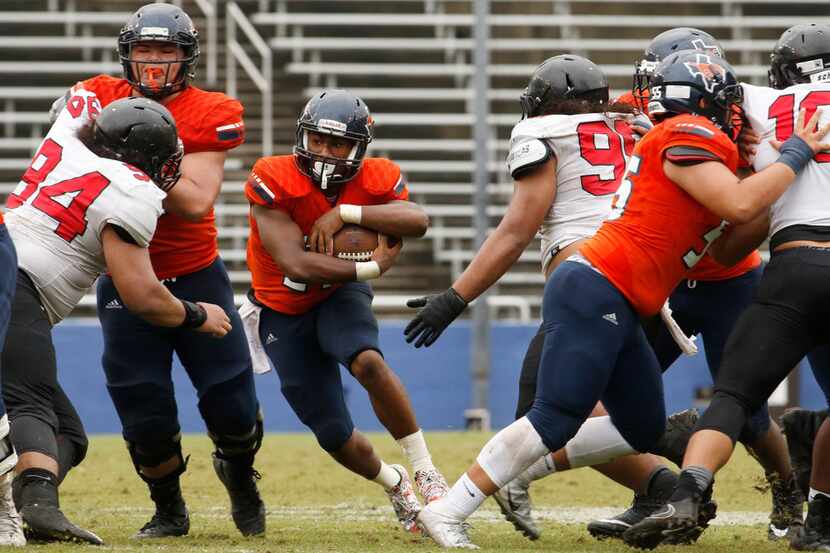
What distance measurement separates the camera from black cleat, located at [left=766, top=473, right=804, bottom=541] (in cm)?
488

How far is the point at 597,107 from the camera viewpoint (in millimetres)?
4938

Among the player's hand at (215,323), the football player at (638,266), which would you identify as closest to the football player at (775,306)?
the football player at (638,266)

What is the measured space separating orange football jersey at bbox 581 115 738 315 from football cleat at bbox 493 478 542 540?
990 mm

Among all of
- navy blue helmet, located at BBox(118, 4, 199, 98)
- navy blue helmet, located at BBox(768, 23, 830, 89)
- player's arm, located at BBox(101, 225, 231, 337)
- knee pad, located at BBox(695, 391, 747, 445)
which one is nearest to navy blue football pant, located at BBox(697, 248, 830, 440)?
knee pad, located at BBox(695, 391, 747, 445)

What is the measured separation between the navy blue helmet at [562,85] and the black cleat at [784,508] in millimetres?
1553

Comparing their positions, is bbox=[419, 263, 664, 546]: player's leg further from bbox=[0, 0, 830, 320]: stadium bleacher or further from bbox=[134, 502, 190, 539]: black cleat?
bbox=[0, 0, 830, 320]: stadium bleacher

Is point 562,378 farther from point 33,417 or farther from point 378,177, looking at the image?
point 33,417

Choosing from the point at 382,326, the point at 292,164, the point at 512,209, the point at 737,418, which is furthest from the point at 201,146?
the point at 382,326

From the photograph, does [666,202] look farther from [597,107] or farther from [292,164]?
[292,164]

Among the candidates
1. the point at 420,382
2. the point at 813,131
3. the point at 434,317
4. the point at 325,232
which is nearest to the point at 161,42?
the point at 325,232

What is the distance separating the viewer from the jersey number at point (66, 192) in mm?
4266

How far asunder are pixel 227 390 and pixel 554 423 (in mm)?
1468

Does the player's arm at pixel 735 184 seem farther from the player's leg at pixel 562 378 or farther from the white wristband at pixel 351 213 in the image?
the white wristband at pixel 351 213

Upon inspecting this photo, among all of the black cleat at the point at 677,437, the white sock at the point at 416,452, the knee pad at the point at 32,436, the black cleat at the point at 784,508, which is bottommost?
the black cleat at the point at 784,508
